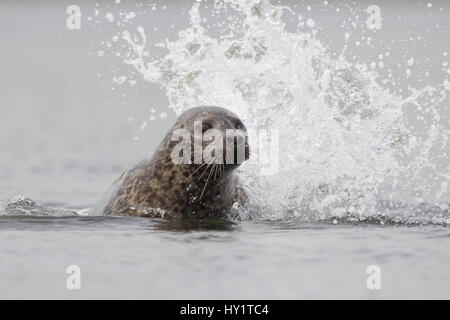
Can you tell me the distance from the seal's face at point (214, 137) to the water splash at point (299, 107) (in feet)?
2.91

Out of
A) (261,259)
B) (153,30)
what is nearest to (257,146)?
(261,259)

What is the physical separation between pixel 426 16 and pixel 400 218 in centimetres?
2507

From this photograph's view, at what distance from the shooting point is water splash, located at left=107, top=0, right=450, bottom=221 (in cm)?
1113

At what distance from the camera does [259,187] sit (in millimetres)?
11430

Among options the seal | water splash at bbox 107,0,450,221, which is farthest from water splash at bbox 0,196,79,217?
water splash at bbox 107,0,450,221

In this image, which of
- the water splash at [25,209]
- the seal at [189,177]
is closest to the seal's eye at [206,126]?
the seal at [189,177]

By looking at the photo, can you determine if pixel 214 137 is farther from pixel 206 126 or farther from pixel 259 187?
pixel 259 187

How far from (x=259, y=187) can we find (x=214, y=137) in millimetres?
1642

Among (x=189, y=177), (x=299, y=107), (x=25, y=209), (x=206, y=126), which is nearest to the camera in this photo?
(x=206, y=126)

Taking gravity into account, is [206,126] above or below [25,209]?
above

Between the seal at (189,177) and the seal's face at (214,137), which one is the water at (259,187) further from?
the seal's face at (214,137)

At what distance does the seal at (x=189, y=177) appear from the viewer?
10.1m

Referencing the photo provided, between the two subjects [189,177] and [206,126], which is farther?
[189,177]

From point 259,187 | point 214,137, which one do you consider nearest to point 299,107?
point 259,187
